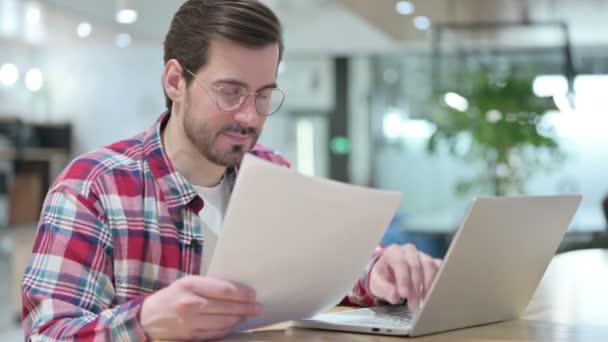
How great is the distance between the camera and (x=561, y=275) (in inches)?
79.0

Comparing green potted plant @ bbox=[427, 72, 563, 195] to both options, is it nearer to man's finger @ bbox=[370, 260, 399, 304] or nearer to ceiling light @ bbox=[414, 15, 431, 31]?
ceiling light @ bbox=[414, 15, 431, 31]

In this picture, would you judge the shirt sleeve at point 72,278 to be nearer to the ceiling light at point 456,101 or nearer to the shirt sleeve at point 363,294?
the shirt sleeve at point 363,294

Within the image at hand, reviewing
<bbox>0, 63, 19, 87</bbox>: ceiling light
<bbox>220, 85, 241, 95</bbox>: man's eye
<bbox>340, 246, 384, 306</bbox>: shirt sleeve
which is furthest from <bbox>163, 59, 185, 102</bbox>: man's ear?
<bbox>0, 63, 19, 87</bbox>: ceiling light

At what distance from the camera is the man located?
1.04 metres

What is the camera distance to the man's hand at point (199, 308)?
0.97 metres

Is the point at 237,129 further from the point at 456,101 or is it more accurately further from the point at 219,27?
the point at 456,101

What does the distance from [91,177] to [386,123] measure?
356 inches

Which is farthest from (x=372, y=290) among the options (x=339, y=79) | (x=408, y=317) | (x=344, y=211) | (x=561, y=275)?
(x=339, y=79)

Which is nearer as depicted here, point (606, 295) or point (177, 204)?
point (177, 204)

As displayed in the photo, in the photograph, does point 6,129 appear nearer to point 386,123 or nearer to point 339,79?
point 339,79

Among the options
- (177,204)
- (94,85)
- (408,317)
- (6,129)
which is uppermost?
(94,85)

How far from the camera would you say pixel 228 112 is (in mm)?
A: 1439

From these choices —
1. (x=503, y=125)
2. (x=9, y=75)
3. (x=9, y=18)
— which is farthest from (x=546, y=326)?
(x=9, y=75)

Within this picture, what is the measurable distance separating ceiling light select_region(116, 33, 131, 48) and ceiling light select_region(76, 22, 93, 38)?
0.39 meters
